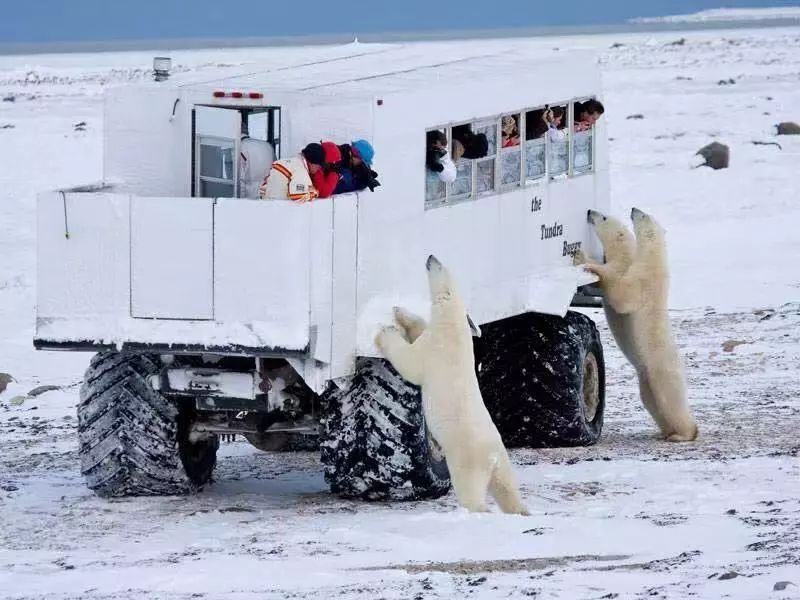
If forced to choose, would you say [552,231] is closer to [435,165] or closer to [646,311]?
[646,311]

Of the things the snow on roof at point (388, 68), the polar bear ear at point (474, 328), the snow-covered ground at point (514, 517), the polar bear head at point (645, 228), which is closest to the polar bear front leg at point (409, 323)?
the polar bear ear at point (474, 328)

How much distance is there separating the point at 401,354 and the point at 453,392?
0.30 metres

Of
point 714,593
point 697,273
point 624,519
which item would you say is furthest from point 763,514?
point 697,273

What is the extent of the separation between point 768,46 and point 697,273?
1674 inches

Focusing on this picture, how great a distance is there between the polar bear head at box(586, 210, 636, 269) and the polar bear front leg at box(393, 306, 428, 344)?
8.38 ft

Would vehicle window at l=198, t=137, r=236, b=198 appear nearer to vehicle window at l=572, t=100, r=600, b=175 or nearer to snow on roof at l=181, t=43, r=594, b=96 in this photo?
snow on roof at l=181, t=43, r=594, b=96

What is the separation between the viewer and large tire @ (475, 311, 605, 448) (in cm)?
973

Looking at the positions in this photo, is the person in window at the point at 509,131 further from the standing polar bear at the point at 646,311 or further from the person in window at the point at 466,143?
the standing polar bear at the point at 646,311

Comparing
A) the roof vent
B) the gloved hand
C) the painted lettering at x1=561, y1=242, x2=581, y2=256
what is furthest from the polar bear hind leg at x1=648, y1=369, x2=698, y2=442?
the roof vent

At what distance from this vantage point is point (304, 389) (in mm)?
7961

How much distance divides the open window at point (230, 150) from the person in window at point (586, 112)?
252cm

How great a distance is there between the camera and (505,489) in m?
7.60

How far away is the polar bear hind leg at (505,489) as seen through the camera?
299 inches

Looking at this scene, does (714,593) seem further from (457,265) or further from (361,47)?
(361,47)
